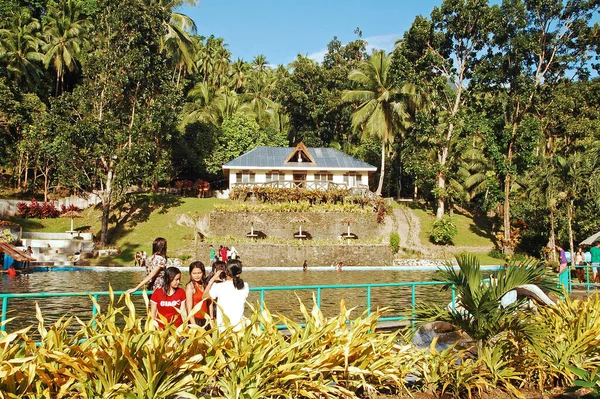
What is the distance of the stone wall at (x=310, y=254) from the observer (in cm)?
3600

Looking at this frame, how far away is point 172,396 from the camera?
16.4 feet

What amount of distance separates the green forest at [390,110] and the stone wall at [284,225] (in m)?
6.04

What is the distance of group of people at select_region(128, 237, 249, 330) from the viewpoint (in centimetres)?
641

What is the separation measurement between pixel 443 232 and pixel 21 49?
41.3 metres

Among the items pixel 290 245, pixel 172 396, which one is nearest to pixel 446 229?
pixel 290 245

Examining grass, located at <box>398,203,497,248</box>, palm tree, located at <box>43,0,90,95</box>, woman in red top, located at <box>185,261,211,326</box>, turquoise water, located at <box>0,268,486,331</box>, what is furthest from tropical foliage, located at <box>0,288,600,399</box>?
palm tree, located at <box>43,0,90,95</box>

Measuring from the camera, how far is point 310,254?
36.8 meters

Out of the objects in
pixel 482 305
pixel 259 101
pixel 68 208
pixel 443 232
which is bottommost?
pixel 482 305

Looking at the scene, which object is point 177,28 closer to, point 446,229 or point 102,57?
point 102,57

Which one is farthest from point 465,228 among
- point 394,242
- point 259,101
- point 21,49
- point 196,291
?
point 21,49

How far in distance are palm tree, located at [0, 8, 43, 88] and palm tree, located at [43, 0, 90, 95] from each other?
112 centimetres

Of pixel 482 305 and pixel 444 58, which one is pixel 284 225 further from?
pixel 482 305

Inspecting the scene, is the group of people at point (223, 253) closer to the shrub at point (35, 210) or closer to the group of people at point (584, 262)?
the shrub at point (35, 210)

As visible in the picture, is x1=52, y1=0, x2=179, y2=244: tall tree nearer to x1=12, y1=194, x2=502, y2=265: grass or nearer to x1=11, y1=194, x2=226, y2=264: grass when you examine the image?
x1=11, y1=194, x2=226, y2=264: grass
